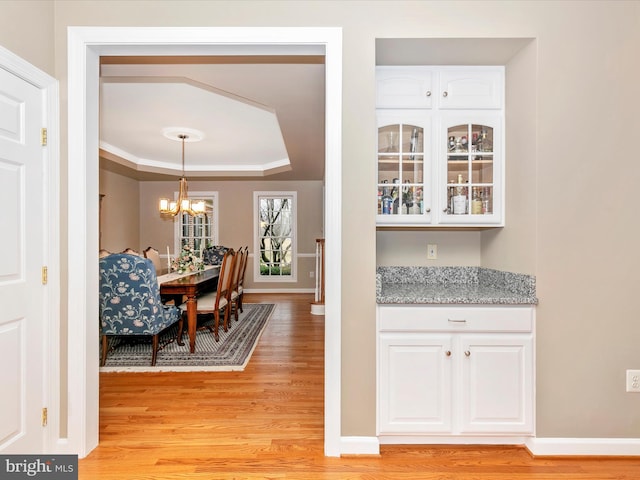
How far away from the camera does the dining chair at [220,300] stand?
4.00 m

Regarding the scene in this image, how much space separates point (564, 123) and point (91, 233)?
8.81 feet

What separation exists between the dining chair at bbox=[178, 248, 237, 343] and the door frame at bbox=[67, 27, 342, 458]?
1.87 metres

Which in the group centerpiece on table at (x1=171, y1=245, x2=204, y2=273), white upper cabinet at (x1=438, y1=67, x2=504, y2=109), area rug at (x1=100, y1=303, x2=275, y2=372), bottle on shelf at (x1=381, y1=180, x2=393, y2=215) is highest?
white upper cabinet at (x1=438, y1=67, x2=504, y2=109)

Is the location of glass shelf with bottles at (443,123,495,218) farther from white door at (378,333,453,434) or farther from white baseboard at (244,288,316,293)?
white baseboard at (244,288,316,293)

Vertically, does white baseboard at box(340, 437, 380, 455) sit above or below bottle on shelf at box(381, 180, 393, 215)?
below

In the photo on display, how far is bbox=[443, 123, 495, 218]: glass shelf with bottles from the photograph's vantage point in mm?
2268

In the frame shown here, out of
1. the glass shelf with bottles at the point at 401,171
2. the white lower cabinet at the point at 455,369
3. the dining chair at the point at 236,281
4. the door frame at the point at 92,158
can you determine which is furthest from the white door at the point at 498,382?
the dining chair at the point at 236,281

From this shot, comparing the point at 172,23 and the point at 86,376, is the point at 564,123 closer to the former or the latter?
the point at 172,23

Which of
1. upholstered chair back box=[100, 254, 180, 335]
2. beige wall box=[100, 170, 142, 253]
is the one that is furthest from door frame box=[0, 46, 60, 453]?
beige wall box=[100, 170, 142, 253]

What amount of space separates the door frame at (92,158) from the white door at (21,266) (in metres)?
0.14

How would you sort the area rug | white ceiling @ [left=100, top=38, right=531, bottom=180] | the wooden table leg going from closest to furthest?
white ceiling @ [left=100, top=38, right=531, bottom=180] < the area rug < the wooden table leg

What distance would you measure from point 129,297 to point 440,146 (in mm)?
2795

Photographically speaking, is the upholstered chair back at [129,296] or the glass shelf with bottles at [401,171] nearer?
the glass shelf with bottles at [401,171]

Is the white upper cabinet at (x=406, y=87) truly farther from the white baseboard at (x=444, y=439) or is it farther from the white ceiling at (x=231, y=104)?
the white baseboard at (x=444, y=439)
